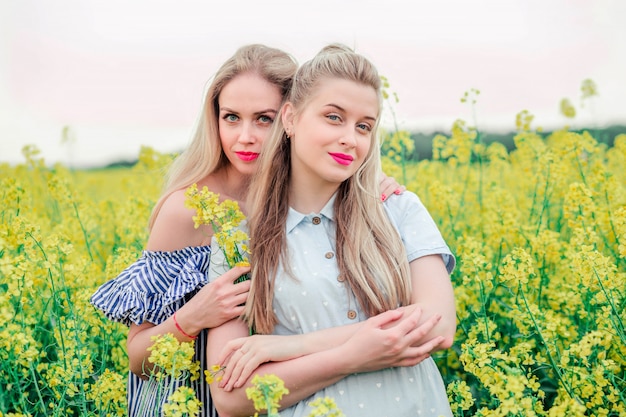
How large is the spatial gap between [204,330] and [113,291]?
387 millimetres

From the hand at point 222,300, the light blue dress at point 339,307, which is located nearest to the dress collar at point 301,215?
the light blue dress at point 339,307

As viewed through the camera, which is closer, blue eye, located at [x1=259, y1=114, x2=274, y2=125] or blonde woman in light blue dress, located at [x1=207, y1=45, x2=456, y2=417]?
blonde woman in light blue dress, located at [x1=207, y1=45, x2=456, y2=417]

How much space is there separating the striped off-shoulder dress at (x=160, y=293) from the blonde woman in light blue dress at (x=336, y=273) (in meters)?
0.19

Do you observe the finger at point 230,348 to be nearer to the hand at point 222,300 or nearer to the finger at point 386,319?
the hand at point 222,300

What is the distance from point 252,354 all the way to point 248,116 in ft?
3.13

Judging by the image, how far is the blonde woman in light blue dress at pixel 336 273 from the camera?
1935 mm

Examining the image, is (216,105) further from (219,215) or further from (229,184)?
(219,215)

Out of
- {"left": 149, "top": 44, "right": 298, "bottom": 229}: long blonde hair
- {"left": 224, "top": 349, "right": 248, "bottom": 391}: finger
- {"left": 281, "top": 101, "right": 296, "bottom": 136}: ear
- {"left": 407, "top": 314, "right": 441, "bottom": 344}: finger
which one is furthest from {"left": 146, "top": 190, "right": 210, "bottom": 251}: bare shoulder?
{"left": 407, "top": 314, "right": 441, "bottom": 344}: finger

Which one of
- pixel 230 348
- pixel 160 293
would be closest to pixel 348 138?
pixel 230 348

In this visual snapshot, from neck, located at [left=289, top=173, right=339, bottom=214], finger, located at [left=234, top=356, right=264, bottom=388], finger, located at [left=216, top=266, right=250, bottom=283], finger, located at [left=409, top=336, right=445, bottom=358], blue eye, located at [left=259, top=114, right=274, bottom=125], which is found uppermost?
blue eye, located at [left=259, top=114, right=274, bottom=125]

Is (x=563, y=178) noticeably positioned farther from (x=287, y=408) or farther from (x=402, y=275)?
(x=287, y=408)

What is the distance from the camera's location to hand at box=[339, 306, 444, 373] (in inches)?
73.6

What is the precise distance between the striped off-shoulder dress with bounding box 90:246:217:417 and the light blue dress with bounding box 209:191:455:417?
6.3 inches

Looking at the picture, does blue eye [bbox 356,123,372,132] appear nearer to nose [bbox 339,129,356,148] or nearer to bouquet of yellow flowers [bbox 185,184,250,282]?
nose [bbox 339,129,356,148]
